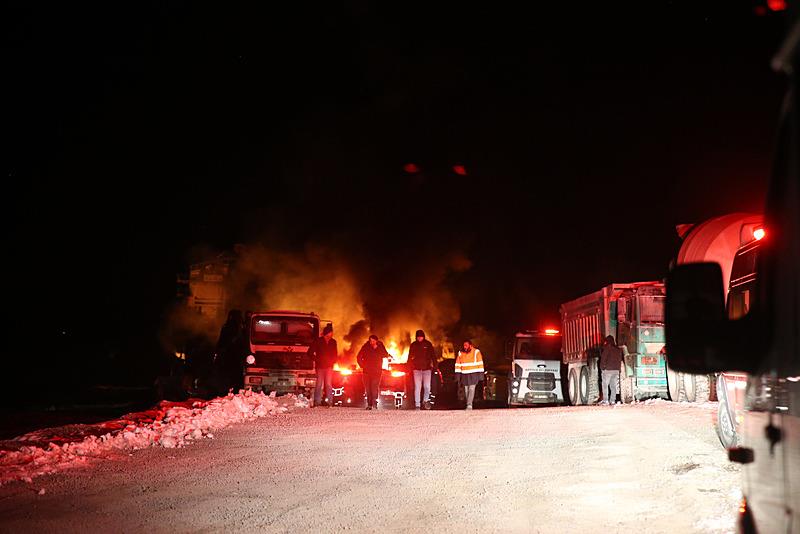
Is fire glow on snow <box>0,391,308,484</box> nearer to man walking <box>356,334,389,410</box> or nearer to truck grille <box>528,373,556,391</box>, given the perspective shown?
man walking <box>356,334,389,410</box>

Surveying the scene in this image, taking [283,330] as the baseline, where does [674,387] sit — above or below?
below

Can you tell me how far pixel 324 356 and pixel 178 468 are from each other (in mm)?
9460

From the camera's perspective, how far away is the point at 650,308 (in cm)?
1984

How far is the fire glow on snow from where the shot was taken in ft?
32.1

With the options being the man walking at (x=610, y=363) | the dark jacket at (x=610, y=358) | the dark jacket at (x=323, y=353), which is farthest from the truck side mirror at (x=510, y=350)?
the dark jacket at (x=323, y=353)

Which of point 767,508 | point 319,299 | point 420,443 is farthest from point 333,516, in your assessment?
point 319,299

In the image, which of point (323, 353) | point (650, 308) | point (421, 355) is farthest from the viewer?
point (650, 308)

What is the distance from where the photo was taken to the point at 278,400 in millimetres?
18766

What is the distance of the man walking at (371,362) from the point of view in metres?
19.7

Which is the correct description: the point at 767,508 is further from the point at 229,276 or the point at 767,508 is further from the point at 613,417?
the point at 229,276

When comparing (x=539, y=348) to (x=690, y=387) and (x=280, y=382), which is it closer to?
(x=690, y=387)

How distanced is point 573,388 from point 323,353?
29.8ft

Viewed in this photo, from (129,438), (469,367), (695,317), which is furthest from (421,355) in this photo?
(695,317)

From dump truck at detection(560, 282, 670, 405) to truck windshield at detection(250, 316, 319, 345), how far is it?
778 cm
